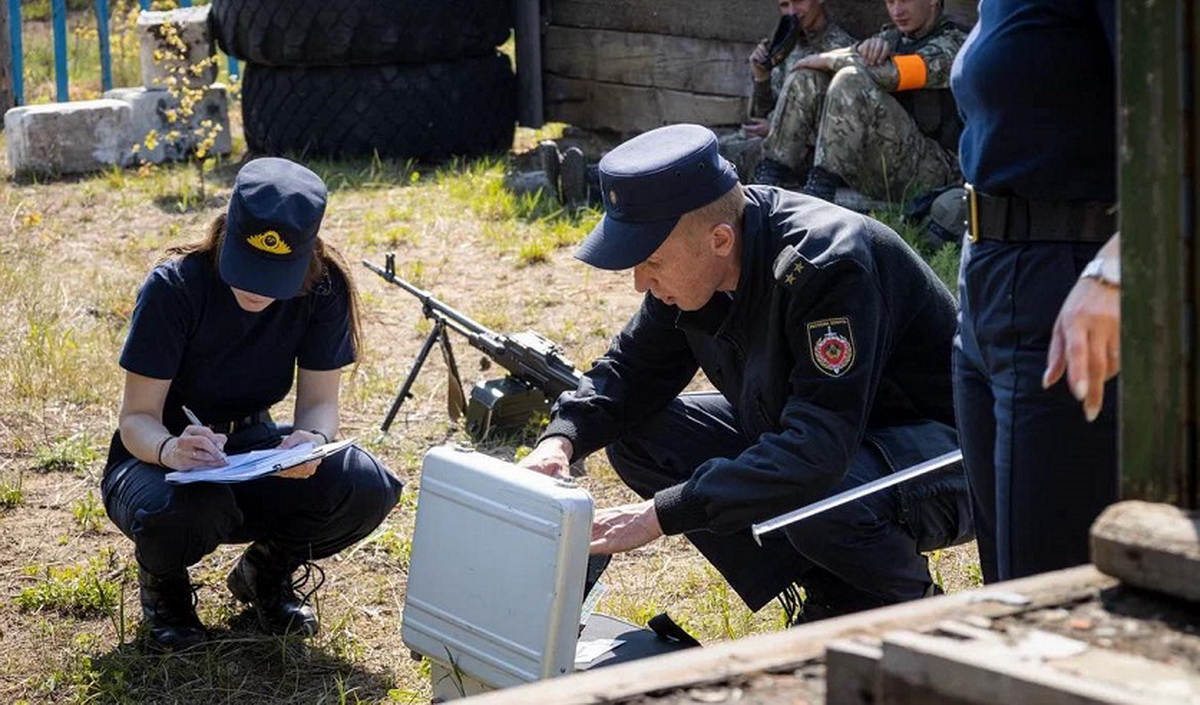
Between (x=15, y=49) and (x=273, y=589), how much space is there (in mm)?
7951

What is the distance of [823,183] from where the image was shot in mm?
Result: 6941

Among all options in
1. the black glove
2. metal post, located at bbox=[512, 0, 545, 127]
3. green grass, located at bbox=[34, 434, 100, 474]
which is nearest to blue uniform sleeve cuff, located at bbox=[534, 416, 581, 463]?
green grass, located at bbox=[34, 434, 100, 474]

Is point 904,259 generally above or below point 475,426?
above

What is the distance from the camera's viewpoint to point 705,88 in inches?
342

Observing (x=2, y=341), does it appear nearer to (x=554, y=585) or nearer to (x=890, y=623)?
(x=554, y=585)

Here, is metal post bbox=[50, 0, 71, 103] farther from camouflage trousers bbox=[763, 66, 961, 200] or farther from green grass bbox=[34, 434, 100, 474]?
green grass bbox=[34, 434, 100, 474]

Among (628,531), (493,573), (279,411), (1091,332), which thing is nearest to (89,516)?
(279,411)

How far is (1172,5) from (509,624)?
1696 millimetres

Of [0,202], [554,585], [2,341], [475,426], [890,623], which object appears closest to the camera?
[890,623]

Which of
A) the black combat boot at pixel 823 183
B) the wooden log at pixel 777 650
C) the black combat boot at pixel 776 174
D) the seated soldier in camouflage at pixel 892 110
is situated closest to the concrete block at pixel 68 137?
the black combat boot at pixel 776 174

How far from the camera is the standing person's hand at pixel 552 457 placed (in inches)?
129

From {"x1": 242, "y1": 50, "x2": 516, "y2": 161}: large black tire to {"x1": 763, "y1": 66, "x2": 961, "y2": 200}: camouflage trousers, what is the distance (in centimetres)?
275

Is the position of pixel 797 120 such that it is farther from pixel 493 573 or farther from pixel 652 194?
pixel 493 573

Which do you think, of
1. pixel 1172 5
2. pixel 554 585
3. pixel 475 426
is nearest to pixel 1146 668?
pixel 1172 5
